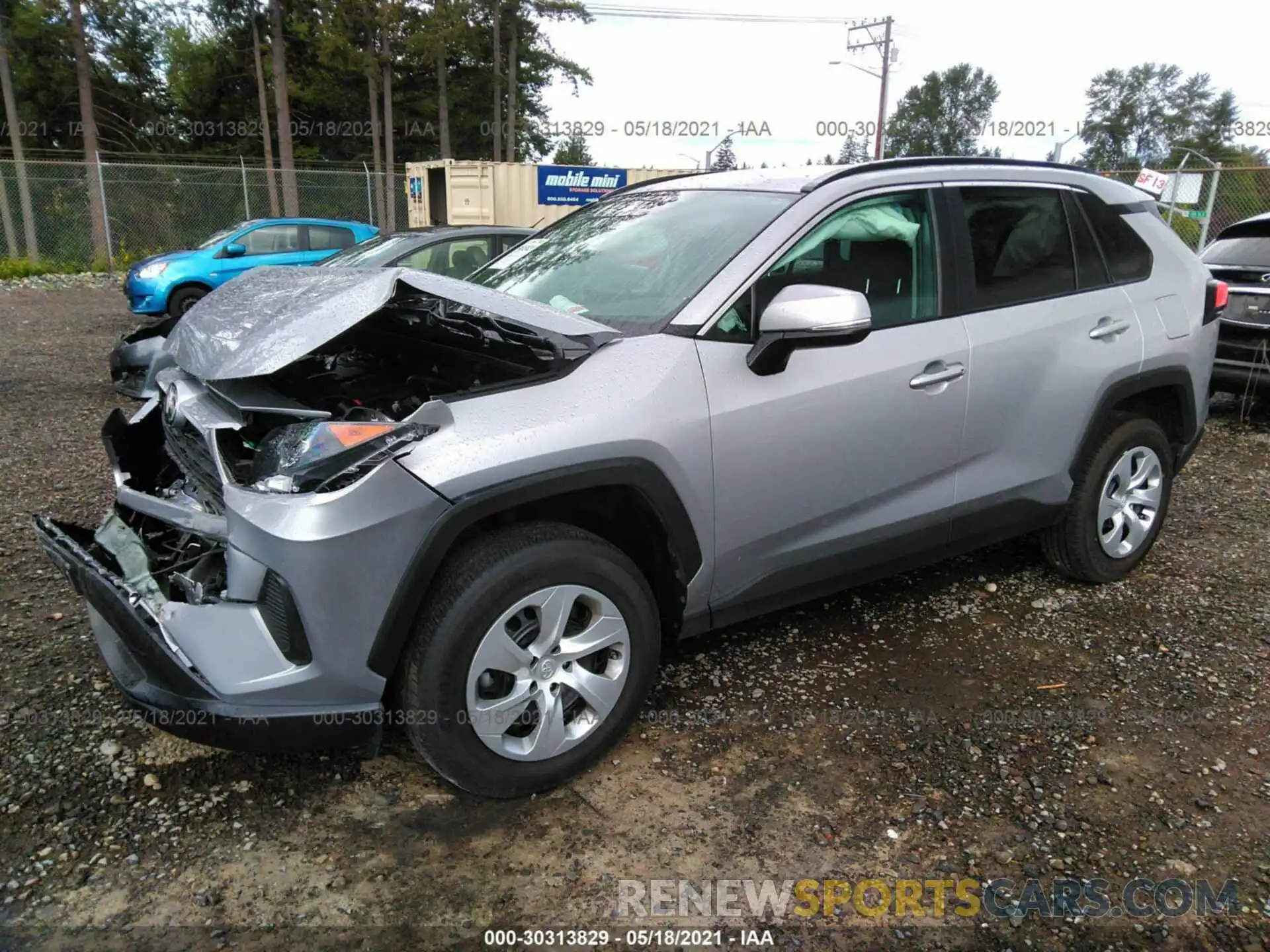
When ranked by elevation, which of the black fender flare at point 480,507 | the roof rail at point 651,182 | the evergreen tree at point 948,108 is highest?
the evergreen tree at point 948,108

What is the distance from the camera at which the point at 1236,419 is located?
723 cm

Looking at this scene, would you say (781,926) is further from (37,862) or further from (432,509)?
(37,862)

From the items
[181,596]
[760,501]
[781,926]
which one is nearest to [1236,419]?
[760,501]

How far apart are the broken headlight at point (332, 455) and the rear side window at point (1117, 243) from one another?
3.04m

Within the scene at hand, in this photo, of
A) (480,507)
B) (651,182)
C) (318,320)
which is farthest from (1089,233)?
(318,320)

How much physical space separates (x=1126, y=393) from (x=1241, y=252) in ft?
14.5

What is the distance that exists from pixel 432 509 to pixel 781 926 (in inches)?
52.8

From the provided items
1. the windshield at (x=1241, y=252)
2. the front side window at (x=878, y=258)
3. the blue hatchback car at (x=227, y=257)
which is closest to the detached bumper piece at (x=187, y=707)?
the front side window at (x=878, y=258)

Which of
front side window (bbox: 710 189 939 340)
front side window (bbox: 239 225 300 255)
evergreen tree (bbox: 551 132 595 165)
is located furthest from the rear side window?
evergreen tree (bbox: 551 132 595 165)

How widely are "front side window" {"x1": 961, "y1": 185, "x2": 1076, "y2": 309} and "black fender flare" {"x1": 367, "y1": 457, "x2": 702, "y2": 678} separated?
5.23ft

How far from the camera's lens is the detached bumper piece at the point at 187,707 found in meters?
2.06

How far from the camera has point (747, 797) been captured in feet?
8.37

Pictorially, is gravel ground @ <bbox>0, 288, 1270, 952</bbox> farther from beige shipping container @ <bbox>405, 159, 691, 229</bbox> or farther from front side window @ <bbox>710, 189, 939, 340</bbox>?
beige shipping container @ <bbox>405, 159, 691, 229</bbox>

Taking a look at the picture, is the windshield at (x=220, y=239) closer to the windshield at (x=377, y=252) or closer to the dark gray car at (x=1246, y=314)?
the windshield at (x=377, y=252)
